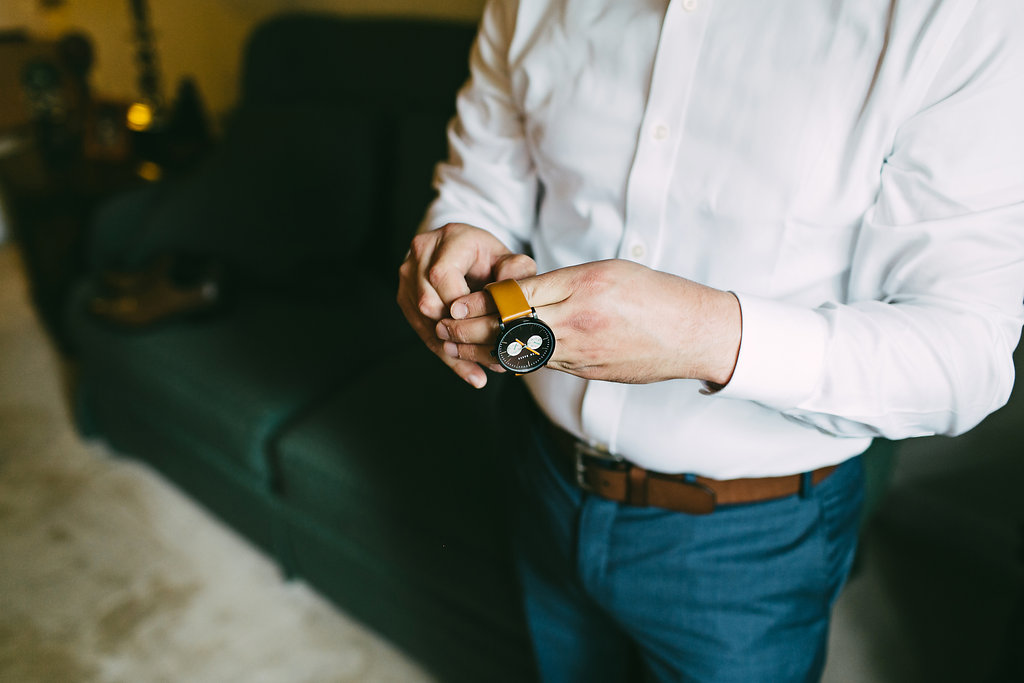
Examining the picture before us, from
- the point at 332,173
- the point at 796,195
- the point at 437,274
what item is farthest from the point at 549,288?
the point at 332,173

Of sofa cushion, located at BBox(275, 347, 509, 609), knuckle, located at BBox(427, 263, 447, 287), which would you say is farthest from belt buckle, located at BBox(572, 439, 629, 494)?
sofa cushion, located at BBox(275, 347, 509, 609)

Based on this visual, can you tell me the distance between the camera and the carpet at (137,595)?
1.45 m

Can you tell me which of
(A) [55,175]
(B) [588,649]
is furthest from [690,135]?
(A) [55,175]

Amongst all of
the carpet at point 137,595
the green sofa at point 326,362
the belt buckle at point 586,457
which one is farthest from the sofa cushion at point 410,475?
the belt buckle at point 586,457

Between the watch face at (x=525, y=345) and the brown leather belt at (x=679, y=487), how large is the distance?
231 mm

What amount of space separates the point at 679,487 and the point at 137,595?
1479 mm

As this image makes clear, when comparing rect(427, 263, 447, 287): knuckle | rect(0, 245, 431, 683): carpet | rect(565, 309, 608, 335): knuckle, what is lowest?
rect(0, 245, 431, 683): carpet

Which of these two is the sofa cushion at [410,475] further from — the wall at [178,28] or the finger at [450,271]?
the wall at [178,28]

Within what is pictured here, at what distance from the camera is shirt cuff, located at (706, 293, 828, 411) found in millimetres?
579

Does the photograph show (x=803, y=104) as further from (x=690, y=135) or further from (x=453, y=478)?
(x=453, y=478)

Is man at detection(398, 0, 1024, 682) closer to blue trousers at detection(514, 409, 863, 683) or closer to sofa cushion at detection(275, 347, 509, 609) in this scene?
blue trousers at detection(514, 409, 863, 683)

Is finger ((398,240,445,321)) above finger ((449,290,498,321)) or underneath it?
underneath

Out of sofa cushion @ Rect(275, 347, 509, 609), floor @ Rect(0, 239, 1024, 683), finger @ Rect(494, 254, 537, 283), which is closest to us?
finger @ Rect(494, 254, 537, 283)

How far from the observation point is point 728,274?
2.22 feet
